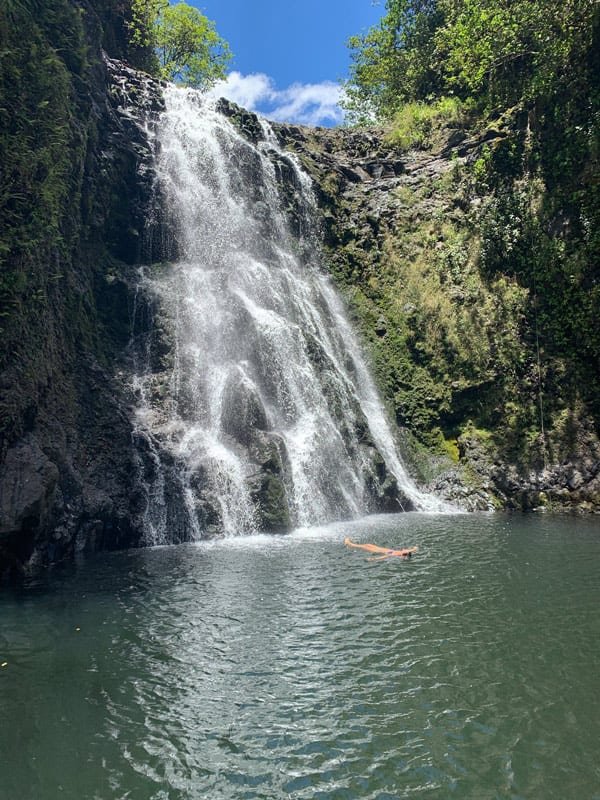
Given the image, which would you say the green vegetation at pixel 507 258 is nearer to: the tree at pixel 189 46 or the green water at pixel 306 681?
the green water at pixel 306 681

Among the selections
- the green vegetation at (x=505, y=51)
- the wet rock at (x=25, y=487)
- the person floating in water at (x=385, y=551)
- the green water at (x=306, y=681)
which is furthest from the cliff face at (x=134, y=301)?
the person floating in water at (x=385, y=551)

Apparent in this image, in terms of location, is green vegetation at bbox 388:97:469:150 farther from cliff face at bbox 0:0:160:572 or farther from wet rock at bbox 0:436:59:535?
wet rock at bbox 0:436:59:535

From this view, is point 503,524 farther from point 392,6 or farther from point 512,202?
point 392,6

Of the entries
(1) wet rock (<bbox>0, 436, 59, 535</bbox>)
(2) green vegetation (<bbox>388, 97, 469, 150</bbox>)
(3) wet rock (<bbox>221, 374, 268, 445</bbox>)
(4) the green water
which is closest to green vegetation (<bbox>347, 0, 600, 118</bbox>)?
(2) green vegetation (<bbox>388, 97, 469, 150</bbox>)

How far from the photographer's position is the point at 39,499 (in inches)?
521

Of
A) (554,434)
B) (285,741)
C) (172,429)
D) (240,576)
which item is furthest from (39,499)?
(554,434)

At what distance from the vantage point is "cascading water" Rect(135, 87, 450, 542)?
18.2 metres

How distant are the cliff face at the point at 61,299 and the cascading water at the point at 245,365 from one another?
1263mm

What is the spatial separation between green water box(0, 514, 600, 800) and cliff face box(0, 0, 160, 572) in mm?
2400

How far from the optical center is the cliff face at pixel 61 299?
13.8 m

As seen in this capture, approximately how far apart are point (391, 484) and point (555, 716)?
1480 centimetres

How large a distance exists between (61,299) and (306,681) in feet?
47.1

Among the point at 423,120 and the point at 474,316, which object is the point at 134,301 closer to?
the point at 474,316

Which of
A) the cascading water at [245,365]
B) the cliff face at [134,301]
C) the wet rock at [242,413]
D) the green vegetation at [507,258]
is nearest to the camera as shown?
the cliff face at [134,301]
